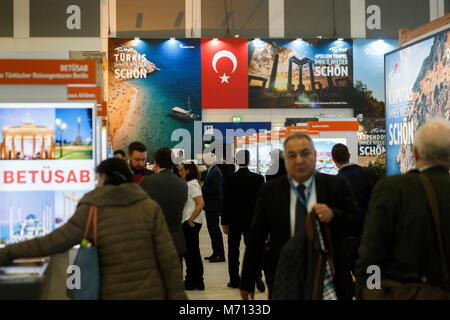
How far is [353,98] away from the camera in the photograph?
65.0ft

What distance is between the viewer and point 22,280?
286 cm

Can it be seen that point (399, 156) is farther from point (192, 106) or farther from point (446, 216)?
point (192, 106)

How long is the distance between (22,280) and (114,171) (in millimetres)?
811

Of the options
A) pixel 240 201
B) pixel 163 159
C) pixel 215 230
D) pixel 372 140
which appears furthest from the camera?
pixel 372 140

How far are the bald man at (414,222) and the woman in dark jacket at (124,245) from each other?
1.01 meters

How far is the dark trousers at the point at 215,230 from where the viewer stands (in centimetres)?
796

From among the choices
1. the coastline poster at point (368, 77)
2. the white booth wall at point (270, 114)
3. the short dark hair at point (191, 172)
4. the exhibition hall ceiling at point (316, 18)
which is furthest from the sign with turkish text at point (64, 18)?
the short dark hair at point (191, 172)

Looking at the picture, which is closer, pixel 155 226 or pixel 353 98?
pixel 155 226

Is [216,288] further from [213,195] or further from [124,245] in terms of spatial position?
[124,245]

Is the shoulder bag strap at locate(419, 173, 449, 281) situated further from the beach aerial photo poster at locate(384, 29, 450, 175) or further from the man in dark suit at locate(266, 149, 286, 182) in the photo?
the beach aerial photo poster at locate(384, 29, 450, 175)

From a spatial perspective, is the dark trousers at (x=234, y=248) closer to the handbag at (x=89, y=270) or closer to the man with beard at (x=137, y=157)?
the man with beard at (x=137, y=157)

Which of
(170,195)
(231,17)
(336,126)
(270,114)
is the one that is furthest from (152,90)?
(170,195)
